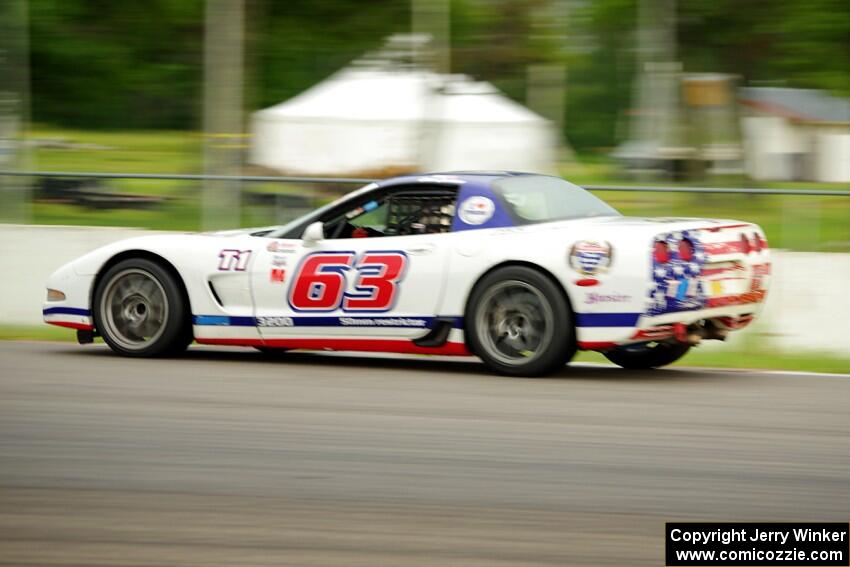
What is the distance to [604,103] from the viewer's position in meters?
20.3

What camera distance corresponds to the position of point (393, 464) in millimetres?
5754

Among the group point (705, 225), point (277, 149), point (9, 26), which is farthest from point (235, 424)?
point (277, 149)

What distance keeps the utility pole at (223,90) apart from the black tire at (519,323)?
6796mm

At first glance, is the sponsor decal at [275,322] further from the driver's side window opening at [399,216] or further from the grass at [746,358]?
the grass at [746,358]

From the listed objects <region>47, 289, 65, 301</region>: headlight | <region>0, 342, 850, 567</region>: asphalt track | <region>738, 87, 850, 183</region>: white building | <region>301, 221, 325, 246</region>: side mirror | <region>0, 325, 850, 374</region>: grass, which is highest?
<region>738, 87, 850, 183</region>: white building

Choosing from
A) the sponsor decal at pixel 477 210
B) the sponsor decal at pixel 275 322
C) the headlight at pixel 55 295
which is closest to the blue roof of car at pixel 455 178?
the sponsor decal at pixel 477 210

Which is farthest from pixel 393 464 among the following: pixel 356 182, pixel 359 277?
Answer: pixel 356 182

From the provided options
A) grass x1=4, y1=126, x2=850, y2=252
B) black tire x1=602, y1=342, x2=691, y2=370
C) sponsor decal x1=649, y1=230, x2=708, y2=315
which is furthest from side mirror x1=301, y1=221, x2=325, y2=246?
grass x1=4, y1=126, x2=850, y2=252

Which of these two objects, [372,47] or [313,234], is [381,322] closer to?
[313,234]

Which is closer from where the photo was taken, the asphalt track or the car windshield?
the asphalt track

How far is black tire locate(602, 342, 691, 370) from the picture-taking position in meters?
9.39

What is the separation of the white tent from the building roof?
297cm

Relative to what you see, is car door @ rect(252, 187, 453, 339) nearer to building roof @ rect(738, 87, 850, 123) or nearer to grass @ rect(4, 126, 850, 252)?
grass @ rect(4, 126, 850, 252)

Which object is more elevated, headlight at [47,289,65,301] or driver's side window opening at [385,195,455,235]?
driver's side window opening at [385,195,455,235]
